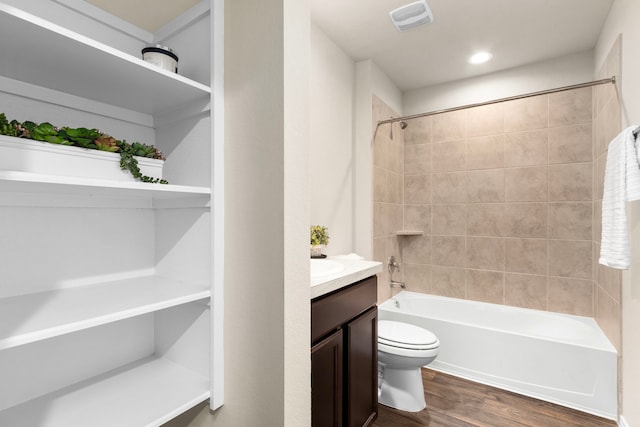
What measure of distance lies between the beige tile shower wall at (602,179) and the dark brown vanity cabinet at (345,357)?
60.5 inches

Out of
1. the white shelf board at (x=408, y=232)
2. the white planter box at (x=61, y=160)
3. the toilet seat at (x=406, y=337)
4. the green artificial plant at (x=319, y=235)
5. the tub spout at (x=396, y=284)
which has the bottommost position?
the toilet seat at (x=406, y=337)

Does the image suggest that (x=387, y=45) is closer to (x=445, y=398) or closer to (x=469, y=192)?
(x=469, y=192)

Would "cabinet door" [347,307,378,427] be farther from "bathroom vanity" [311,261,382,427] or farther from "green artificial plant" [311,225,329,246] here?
"green artificial plant" [311,225,329,246]

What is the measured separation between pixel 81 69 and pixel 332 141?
1678 millimetres

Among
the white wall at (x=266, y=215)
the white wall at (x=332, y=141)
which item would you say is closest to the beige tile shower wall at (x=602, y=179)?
the white wall at (x=332, y=141)

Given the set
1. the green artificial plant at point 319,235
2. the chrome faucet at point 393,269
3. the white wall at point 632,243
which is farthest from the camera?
the chrome faucet at point 393,269

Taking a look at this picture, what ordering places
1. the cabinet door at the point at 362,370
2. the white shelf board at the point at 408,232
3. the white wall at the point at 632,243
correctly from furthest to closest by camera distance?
the white shelf board at the point at 408,232 < the white wall at the point at 632,243 < the cabinet door at the point at 362,370

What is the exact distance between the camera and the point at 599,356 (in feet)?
6.41

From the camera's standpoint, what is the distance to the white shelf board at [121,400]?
0.92 m

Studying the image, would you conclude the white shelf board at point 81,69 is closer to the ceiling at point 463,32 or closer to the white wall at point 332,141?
the white wall at point 332,141

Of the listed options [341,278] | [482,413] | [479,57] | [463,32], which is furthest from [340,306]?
[479,57]

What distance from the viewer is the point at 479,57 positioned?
262cm

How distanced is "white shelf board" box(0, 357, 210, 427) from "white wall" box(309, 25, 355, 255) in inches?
47.9

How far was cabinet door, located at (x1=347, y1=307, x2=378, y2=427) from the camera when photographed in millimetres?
1490
